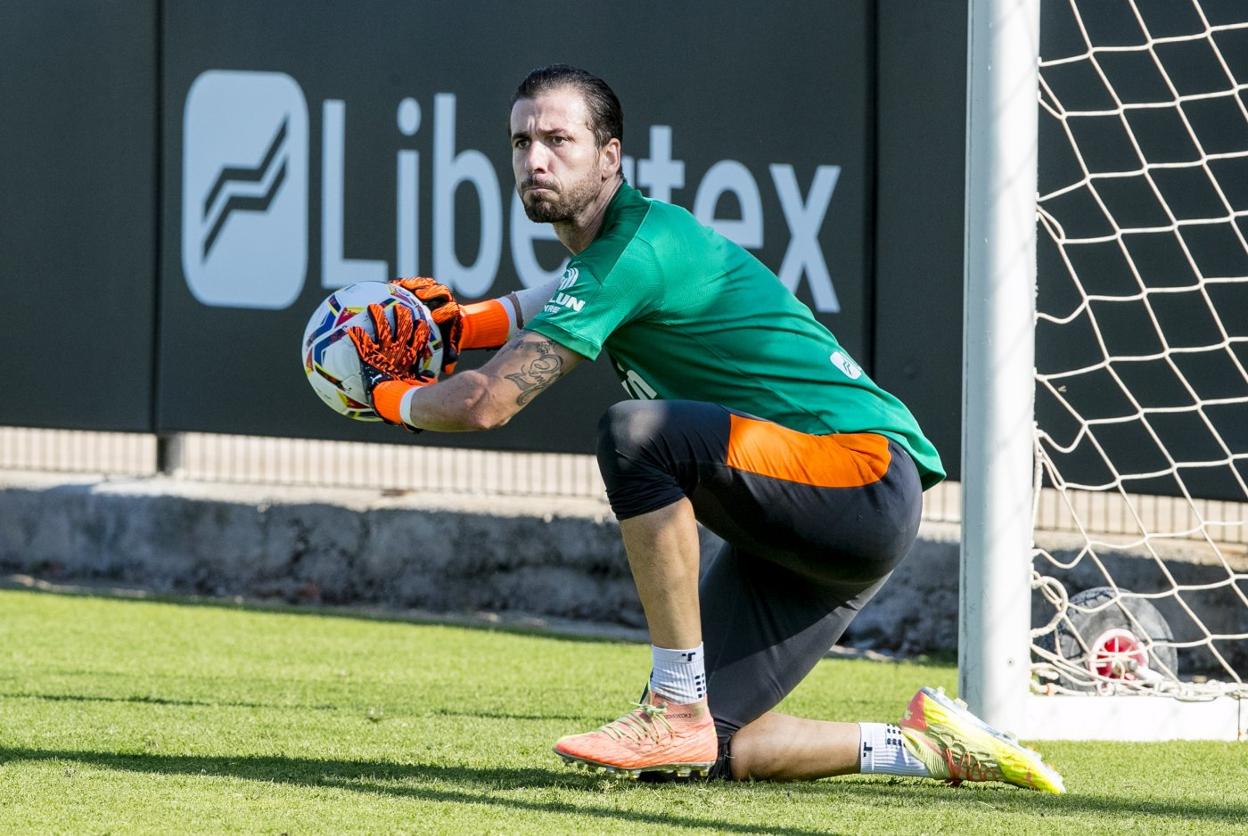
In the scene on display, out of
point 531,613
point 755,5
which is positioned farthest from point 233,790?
point 755,5

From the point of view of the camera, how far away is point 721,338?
154 inches

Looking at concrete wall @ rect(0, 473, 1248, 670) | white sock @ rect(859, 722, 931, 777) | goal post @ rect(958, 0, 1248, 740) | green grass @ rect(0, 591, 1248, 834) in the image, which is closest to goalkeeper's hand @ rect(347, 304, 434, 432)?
green grass @ rect(0, 591, 1248, 834)

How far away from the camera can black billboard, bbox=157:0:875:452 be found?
6.64 meters

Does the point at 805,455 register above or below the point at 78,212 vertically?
below

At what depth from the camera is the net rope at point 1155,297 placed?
6012mm

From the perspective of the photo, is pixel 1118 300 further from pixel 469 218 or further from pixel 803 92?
pixel 469 218

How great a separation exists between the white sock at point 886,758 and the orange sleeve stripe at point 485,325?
125cm

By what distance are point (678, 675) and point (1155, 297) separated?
3.05 metres

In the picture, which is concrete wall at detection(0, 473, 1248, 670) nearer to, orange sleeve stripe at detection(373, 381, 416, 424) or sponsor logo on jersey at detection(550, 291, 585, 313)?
orange sleeve stripe at detection(373, 381, 416, 424)

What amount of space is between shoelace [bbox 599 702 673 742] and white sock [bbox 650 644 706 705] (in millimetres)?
37

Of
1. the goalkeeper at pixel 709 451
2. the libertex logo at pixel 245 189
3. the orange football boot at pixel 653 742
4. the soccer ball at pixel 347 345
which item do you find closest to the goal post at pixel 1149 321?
the goalkeeper at pixel 709 451

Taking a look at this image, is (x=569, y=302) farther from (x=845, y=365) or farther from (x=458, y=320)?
(x=845, y=365)

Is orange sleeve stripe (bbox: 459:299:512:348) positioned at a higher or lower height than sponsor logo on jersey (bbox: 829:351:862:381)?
higher

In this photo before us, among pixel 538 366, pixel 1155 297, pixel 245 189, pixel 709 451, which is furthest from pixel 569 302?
pixel 245 189
